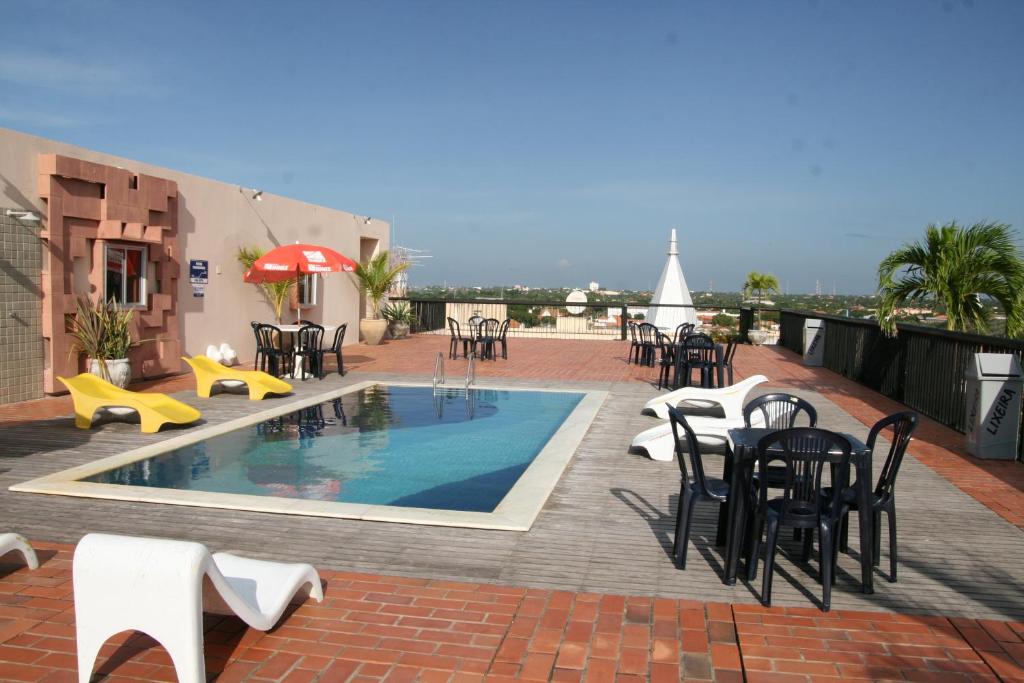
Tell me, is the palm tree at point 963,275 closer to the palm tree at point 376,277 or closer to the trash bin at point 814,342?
the trash bin at point 814,342

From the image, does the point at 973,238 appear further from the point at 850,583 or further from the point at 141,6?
the point at 141,6

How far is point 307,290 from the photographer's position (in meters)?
17.4

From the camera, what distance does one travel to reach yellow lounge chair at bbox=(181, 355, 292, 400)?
1048cm

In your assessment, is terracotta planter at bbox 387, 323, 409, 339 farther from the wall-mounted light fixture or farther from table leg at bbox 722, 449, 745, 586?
table leg at bbox 722, 449, 745, 586

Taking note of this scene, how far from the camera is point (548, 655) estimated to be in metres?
3.44

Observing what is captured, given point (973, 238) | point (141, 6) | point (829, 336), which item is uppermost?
point (141, 6)

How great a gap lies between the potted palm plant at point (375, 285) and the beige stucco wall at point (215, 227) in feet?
5.22

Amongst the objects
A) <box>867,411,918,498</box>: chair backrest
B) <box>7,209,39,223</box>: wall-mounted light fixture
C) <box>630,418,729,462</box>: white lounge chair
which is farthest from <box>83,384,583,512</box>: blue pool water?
<box>7,209,39,223</box>: wall-mounted light fixture

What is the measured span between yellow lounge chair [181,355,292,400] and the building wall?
175 cm

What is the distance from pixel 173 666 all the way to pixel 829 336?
49.8 feet

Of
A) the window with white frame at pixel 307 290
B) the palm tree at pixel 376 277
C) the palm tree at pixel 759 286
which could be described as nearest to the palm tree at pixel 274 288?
the window with white frame at pixel 307 290

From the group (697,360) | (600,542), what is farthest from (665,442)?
(697,360)

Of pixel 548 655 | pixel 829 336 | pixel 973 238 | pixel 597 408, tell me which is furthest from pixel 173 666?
pixel 829 336

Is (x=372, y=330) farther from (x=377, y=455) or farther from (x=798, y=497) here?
(x=798, y=497)
